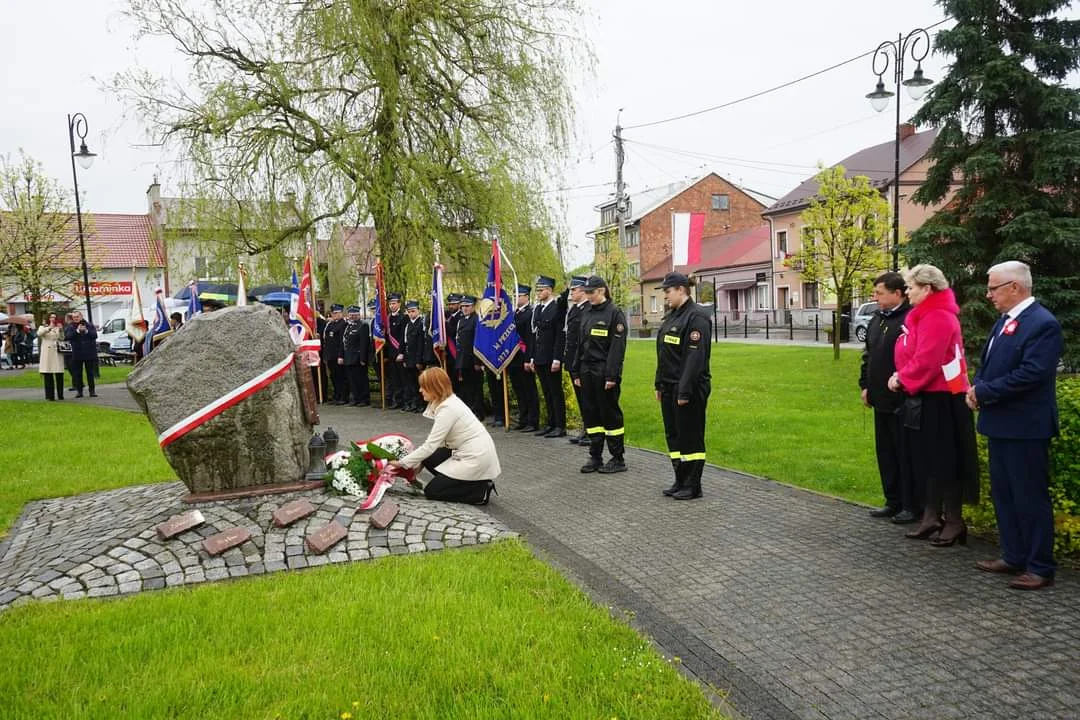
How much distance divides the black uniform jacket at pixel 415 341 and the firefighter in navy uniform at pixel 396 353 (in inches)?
14.8

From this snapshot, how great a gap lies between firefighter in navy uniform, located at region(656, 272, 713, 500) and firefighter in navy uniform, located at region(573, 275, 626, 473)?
1.04 m

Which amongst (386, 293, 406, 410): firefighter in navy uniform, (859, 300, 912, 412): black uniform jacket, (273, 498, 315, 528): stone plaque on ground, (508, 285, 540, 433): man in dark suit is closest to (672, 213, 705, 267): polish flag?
(508, 285, 540, 433): man in dark suit

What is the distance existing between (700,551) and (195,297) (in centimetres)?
1396

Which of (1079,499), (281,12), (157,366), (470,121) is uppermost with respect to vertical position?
(281,12)

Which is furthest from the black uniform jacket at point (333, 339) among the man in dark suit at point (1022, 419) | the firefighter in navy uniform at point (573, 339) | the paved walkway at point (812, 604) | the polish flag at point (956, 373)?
the man in dark suit at point (1022, 419)

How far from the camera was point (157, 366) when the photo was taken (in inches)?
277

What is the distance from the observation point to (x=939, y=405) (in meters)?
5.99

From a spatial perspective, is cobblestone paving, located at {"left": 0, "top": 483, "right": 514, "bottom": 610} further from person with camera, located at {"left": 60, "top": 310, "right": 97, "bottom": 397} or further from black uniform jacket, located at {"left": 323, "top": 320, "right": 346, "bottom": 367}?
person with camera, located at {"left": 60, "top": 310, "right": 97, "bottom": 397}

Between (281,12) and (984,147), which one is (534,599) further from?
(281,12)

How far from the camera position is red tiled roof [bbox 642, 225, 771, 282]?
5484cm

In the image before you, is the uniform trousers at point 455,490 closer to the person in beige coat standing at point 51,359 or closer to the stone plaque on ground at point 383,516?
the stone plaque on ground at point 383,516

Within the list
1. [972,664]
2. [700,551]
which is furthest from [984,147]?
[972,664]

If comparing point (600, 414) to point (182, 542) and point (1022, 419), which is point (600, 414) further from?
point (1022, 419)

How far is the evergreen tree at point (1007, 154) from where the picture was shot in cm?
1448
